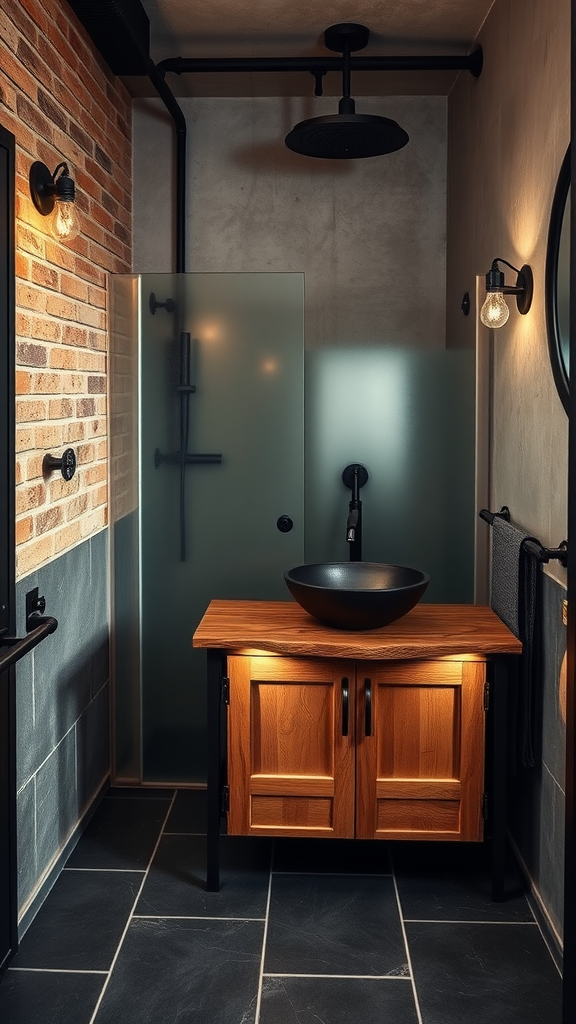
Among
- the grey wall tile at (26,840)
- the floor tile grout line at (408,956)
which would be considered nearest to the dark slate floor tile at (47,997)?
the grey wall tile at (26,840)

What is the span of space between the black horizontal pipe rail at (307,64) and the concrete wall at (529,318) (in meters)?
0.13

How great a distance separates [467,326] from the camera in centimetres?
320

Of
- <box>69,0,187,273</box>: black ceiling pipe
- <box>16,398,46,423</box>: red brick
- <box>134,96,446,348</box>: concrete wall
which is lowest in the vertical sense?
<box>16,398,46,423</box>: red brick

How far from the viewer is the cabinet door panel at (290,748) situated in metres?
2.49

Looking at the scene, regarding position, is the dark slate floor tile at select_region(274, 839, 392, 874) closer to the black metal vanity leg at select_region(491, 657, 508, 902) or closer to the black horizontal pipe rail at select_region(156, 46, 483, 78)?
the black metal vanity leg at select_region(491, 657, 508, 902)

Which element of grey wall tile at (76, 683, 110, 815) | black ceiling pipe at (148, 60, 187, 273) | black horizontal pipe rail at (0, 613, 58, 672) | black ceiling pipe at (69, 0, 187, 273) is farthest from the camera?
black ceiling pipe at (148, 60, 187, 273)

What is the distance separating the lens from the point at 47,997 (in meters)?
2.05

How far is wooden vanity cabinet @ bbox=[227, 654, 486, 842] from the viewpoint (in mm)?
2473

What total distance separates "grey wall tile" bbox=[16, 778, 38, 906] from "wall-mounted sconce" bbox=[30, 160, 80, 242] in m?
1.37

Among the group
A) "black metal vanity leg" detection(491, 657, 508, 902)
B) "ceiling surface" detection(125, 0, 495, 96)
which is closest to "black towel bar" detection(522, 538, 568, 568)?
"black metal vanity leg" detection(491, 657, 508, 902)

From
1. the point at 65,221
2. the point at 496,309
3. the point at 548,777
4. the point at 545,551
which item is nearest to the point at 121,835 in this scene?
the point at 548,777

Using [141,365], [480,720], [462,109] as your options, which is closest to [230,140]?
[462,109]

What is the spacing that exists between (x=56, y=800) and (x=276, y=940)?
0.73m

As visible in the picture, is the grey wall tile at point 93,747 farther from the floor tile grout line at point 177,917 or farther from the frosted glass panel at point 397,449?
the frosted glass panel at point 397,449
